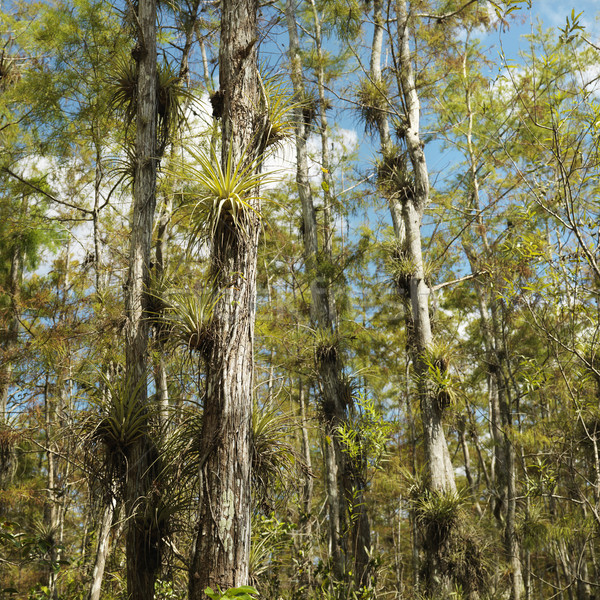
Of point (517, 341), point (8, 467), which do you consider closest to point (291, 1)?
point (517, 341)

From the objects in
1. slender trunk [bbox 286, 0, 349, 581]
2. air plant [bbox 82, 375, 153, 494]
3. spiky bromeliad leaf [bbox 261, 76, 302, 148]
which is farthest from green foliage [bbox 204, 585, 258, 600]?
slender trunk [bbox 286, 0, 349, 581]

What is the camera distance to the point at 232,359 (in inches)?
120

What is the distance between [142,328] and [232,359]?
1533 mm

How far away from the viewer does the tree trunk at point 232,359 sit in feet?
8.82

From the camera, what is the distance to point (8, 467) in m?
8.57

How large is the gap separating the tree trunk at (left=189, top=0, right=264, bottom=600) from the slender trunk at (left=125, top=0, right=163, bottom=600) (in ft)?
2.17

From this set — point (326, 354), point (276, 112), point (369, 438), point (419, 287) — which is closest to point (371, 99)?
point (419, 287)

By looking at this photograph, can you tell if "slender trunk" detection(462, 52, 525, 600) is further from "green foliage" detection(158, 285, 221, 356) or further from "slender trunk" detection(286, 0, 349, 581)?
"green foliage" detection(158, 285, 221, 356)

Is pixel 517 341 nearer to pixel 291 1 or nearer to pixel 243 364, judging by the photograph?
pixel 291 1

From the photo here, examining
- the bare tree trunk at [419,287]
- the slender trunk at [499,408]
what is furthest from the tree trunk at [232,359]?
the slender trunk at [499,408]

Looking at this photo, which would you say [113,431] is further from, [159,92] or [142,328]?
[159,92]

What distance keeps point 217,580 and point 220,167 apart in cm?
225

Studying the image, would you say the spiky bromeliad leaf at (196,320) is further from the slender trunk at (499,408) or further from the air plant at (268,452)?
the slender trunk at (499,408)

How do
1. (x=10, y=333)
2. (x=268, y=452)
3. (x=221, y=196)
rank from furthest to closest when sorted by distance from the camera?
(x=10, y=333), (x=268, y=452), (x=221, y=196)
